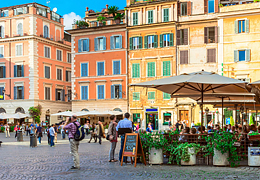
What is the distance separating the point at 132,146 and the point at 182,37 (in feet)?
104

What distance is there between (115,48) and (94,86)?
5132mm

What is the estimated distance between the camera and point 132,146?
38.1ft

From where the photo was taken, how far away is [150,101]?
42.8 m

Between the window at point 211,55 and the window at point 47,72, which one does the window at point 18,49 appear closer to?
the window at point 47,72

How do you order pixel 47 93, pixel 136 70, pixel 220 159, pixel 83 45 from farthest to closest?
pixel 47 93
pixel 83 45
pixel 136 70
pixel 220 159

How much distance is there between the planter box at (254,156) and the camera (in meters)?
11.1

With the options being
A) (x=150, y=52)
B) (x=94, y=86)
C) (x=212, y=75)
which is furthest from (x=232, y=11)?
(x=212, y=75)

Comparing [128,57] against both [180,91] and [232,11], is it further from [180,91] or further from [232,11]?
[180,91]

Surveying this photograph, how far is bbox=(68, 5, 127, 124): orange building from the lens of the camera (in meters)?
44.6

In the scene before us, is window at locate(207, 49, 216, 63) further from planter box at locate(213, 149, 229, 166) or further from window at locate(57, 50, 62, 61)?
planter box at locate(213, 149, 229, 166)

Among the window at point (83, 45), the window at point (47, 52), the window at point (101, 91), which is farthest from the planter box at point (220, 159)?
the window at point (47, 52)

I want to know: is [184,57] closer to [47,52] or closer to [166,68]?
[166,68]

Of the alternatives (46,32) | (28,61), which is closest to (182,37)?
(46,32)

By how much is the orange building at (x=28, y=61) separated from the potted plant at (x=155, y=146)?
38.4 meters
